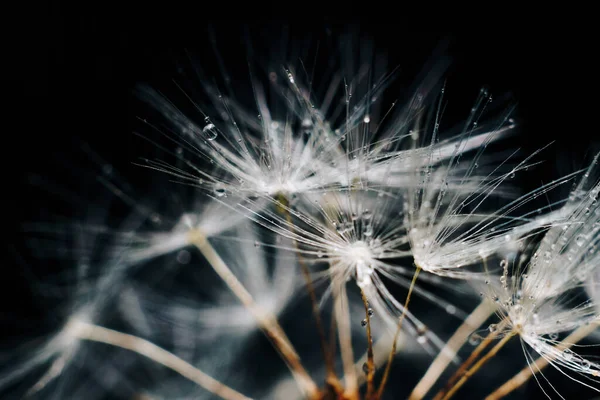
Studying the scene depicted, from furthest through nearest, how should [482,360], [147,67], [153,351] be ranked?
[147,67] → [153,351] → [482,360]

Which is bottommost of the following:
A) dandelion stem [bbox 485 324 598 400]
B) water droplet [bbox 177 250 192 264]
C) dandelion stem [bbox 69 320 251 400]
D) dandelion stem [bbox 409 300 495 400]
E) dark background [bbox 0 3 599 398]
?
dandelion stem [bbox 485 324 598 400]

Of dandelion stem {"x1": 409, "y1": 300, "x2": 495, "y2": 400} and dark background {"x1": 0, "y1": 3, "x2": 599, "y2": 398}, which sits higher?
dark background {"x1": 0, "y1": 3, "x2": 599, "y2": 398}

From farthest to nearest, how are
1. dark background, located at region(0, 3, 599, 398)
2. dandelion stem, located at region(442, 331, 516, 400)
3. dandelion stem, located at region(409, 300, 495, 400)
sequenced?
dark background, located at region(0, 3, 599, 398), dandelion stem, located at region(409, 300, 495, 400), dandelion stem, located at region(442, 331, 516, 400)

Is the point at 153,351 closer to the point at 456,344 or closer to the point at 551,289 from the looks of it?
the point at 456,344

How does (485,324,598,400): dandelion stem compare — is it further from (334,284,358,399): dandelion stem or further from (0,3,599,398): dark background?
(0,3,599,398): dark background

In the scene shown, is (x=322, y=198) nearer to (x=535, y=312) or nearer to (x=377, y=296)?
(x=377, y=296)

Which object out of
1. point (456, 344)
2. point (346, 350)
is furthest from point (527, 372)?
point (346, 350)

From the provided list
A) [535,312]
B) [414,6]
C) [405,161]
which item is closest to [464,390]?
[535,312]

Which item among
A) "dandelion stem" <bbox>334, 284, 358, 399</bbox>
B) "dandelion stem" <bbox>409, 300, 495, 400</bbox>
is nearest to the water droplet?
"dandelion stem" <bbox>334, 284, 358, 399</bbox>
